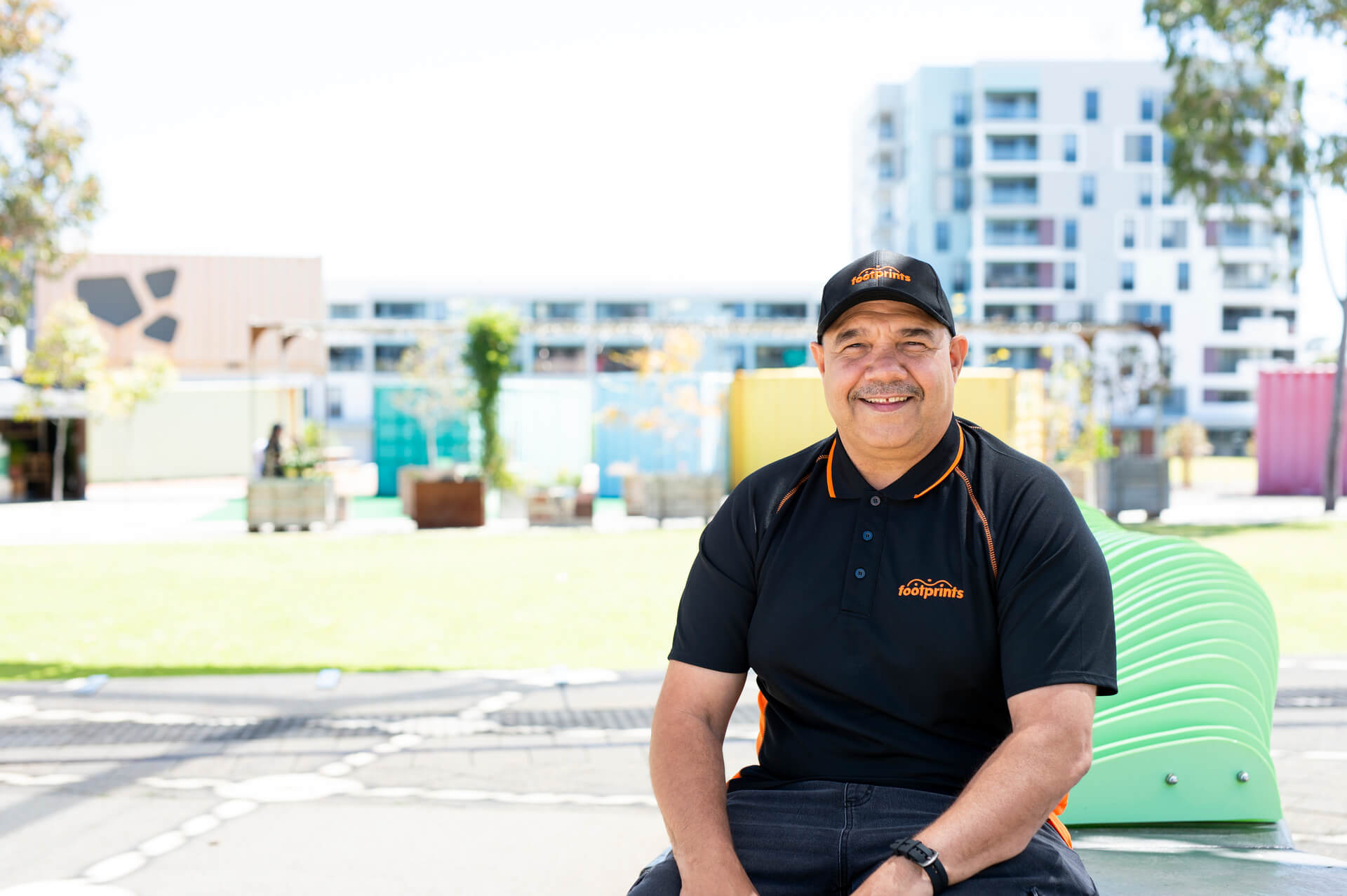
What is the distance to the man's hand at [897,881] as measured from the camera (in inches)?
67.4

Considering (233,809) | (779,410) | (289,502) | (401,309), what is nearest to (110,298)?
(289,502)

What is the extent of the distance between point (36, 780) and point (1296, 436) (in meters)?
24.8

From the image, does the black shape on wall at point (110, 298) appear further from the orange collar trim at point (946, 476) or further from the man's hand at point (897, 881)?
the man's hand at point (897, 881)

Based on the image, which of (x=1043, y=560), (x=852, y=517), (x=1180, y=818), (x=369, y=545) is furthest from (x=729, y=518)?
Result: (x=369, y=545)

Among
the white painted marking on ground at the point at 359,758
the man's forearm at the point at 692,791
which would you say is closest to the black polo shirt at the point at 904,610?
the man's forearm at the point at 692,791

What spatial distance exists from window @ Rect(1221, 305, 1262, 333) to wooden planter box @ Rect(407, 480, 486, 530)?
56.5 m

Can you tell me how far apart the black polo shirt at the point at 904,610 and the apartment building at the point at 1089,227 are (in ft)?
204

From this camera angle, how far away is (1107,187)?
64438 millimetres

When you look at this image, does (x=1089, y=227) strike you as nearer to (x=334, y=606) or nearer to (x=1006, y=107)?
(x=1006, y=107)

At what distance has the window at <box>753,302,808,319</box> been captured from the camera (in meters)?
59.3

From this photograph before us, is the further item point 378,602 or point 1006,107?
point 1006,107

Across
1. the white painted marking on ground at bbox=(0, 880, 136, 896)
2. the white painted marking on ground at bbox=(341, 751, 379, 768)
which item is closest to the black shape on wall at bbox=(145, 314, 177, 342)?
the white painted marking on ground at bbox=(341, 751, 379, 768)

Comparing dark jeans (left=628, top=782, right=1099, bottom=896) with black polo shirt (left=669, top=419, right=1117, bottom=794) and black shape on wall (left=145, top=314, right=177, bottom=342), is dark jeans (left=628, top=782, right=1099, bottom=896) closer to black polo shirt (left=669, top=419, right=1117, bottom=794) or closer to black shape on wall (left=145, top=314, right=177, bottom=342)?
black polo shirt (left=669, top=419, right=1117, bottom=794)

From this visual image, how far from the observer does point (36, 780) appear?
390 centimetres
